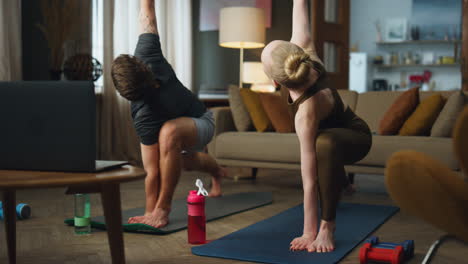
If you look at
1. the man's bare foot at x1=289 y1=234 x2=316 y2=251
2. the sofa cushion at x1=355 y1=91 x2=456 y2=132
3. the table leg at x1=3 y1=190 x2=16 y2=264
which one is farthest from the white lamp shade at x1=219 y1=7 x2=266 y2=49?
the table leg at x1=3 y1=190 x2=16 y2=264

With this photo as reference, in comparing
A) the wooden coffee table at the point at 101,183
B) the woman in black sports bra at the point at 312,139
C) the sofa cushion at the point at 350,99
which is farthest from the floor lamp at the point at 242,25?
the wooden coffee table at the point at 101,183

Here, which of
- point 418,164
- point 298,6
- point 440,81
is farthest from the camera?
point 440,81

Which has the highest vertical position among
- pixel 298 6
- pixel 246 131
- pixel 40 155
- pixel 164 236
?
pixel 298 6

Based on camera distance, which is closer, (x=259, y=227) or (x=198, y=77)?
(x=259, y=227)

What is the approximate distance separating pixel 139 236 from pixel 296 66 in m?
1.13

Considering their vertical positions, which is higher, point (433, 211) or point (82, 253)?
point (433, 211)

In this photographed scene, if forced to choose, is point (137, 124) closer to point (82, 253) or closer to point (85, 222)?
point (85, 222)

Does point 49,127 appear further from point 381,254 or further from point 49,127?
point 381,254

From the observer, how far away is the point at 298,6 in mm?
2562

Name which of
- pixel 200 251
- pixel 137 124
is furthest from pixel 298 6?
pixel 200 251

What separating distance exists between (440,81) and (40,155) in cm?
890

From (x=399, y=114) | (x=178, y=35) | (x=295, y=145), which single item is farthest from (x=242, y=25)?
(x=399, y=114)

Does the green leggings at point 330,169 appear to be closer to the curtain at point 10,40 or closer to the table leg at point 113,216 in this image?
the table leg at point 113,216

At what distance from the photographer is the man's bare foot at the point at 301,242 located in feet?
7.53
